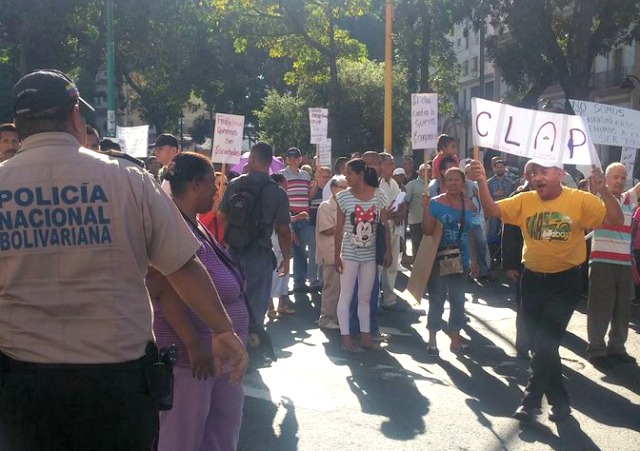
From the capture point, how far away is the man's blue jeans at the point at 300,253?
12.0m

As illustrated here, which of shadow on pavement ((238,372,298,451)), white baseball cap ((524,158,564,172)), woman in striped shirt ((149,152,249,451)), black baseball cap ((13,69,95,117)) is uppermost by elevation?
black baseball cap ((13,69,95,117))

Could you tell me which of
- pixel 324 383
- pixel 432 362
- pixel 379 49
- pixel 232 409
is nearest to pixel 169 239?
pixel 232 409

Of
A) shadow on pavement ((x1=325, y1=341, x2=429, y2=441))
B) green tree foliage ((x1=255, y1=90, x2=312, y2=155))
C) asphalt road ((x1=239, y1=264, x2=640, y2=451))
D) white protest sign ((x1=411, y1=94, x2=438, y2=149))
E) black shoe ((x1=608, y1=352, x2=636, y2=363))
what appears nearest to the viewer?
asphalt road ((x1=239, y1=264, x2=640, y2=451))

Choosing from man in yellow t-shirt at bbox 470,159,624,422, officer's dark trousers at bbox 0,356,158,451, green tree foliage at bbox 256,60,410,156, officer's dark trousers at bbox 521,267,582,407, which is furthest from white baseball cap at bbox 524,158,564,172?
green tree foliage at bbox 256,60,410,156

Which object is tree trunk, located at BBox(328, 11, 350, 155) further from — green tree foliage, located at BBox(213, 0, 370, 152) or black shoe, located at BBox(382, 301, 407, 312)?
black shoe, located at BBox(382, 301, 407, 312)

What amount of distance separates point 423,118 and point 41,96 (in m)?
9.05

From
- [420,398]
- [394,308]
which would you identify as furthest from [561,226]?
[394,308]

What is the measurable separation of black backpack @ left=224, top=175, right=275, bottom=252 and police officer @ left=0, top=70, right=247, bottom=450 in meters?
4.22

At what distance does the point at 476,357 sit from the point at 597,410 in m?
1.84

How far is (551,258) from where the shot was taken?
624cm

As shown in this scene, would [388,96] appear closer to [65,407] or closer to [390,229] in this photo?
[390,229]

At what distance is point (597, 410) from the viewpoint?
6434mm

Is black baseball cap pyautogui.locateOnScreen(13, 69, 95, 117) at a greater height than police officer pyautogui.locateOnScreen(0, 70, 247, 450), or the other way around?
black baseball cap pyautogui.locateOnScreen(13, 69, 95, 117)

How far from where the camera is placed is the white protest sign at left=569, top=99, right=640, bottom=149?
8.27 meters
